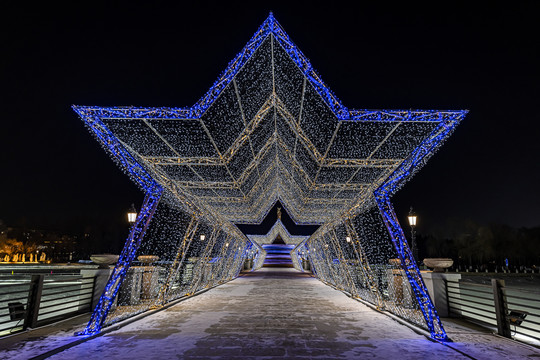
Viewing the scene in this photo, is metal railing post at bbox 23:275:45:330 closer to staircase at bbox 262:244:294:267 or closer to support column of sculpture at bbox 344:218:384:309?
support column of sculpture at bbox 344:218:384:309

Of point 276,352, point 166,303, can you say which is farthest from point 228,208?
point 276,352

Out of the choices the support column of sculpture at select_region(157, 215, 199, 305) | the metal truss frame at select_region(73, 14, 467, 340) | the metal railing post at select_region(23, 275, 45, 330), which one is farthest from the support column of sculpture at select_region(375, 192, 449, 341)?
the metal railing post at select_region(23, 275, 45, 330)

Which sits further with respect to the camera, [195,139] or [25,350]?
[195,139]

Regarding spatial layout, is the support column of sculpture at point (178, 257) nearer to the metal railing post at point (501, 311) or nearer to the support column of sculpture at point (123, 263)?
the support column of sculpture at point (123, 263)

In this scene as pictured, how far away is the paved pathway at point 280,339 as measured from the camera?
168 inches

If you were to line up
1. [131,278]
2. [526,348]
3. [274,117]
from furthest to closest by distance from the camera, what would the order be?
1. [131,278]
2. [274,117]
3. [526,348]

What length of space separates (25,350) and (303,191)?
30.8 ft

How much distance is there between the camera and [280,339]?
5047mm

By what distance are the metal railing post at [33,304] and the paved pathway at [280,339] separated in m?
1.41

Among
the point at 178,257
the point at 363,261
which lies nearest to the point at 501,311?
the point at 363,261

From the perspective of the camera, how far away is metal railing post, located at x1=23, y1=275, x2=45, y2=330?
5.44 metres

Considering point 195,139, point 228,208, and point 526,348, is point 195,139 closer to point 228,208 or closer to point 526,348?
point 526,348

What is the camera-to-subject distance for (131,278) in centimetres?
816

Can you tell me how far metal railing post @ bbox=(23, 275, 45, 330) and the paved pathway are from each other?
141cm
